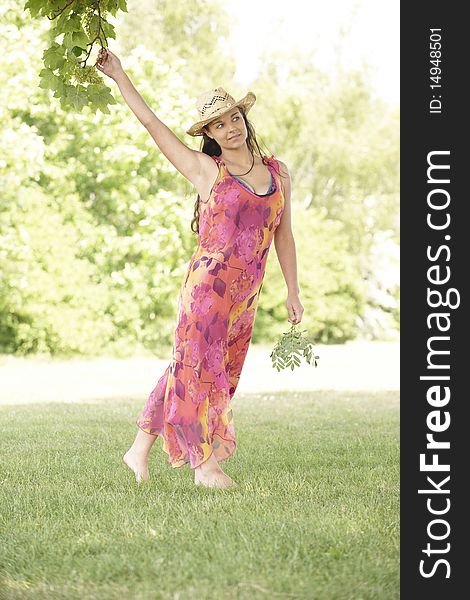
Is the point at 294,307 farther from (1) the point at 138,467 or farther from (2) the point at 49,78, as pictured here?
(2) the point at 49,78

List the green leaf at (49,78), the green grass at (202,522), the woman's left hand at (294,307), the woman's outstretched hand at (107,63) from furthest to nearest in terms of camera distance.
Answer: the woman's left hand at (294,307) → the green leaf at (49,78) → the woman's outstretched hand at (107,63) → the green grass at (202,522)

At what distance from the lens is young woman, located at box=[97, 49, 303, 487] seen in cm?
416

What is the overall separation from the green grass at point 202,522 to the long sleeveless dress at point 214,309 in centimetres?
25

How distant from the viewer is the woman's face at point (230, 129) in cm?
421

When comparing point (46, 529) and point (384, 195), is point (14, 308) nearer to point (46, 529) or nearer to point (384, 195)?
point (384, 195)

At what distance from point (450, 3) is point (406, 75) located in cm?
24

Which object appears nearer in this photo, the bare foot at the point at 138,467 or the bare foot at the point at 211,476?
the bare foot at the point at 211,476

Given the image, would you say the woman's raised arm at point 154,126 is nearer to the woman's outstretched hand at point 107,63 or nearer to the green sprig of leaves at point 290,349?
the woman's outstretched hand at point 107,63

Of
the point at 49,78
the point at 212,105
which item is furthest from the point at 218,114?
the point at 49,78

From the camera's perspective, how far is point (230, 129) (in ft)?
13.8

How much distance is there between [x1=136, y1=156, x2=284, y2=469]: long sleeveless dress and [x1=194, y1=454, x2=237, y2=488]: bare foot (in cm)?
4

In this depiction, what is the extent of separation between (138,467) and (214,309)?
80 centimetres

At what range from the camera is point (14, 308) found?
13.3 m

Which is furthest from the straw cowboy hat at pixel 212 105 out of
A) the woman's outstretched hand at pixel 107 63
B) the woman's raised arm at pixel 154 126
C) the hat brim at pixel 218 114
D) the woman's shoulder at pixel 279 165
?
the woman's outstretched hand at pixel 107 63
